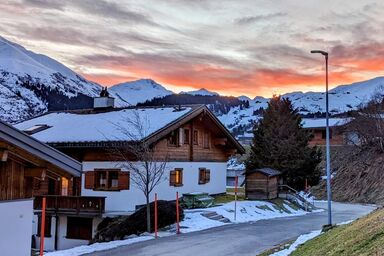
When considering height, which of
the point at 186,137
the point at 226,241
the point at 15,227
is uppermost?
the point at 186,137

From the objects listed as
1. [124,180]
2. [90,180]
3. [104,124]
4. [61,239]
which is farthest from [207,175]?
[61,239]

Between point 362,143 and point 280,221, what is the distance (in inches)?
1013

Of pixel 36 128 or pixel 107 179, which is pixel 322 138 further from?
pixel 107 179

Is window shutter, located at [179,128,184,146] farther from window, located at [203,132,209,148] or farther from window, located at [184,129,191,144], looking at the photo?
window, located at [203,132,209,148]

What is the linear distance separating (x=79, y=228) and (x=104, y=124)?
6.28 metres

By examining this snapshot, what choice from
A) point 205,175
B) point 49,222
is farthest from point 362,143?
point 49,222

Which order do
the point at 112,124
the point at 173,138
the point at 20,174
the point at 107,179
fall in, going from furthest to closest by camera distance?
the point at 173,138
the point at 112,124
the point at 107,179
the point at 20,174

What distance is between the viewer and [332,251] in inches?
410

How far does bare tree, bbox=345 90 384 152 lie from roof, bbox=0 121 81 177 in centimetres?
4028

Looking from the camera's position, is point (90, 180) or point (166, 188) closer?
point (90, 180)

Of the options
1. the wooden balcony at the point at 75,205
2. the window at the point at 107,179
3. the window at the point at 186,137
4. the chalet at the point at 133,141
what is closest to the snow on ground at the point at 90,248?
the wooden balcony at the point at 75,205

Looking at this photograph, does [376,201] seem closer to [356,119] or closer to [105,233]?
[356,119]

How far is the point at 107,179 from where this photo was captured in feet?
87.5

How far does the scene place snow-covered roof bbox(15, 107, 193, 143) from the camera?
87.9 ft
